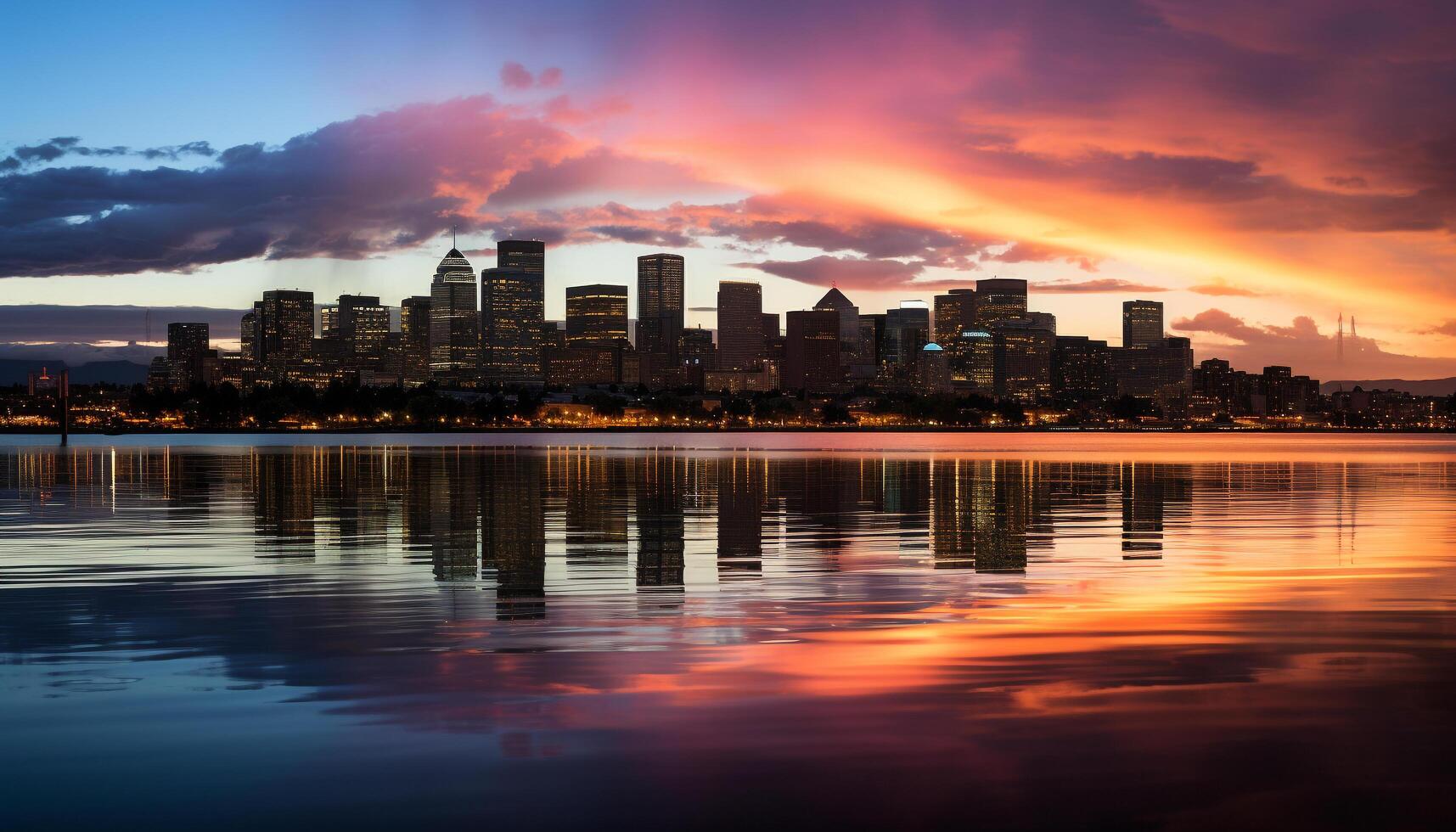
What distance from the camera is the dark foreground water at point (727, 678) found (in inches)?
350

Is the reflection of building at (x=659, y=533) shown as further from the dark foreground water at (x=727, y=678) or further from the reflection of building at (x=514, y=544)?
the reflection of building at (x=514, y=544)

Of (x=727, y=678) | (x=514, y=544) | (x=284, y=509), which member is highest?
(x=727, y=678)

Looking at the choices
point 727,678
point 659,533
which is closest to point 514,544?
point 659,533

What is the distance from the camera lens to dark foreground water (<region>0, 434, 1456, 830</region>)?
8891 millimetres

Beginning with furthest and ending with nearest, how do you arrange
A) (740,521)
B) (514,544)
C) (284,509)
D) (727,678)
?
(284,509) < (740,521) < (514,544) < (727,678)

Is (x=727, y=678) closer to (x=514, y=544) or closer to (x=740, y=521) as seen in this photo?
(x=514, y=544)

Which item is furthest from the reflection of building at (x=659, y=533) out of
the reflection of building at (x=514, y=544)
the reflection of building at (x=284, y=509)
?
the reflection of building at (x=284, y=509)

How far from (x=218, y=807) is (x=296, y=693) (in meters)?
3.62

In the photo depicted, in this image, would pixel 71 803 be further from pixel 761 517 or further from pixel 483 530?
pixel 761 517

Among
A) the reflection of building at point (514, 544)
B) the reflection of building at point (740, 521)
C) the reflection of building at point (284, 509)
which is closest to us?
the reflection of building at point (514, 544)

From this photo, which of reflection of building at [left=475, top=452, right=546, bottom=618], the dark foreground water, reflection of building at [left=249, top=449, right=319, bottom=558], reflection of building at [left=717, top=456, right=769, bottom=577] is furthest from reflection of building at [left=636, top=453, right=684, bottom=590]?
reflection of building at [left=249, top=449, right=319, bottom=558]

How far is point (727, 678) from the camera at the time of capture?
12945mm

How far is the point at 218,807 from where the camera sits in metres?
8.66

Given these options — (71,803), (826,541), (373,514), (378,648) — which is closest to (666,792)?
(71,803)
